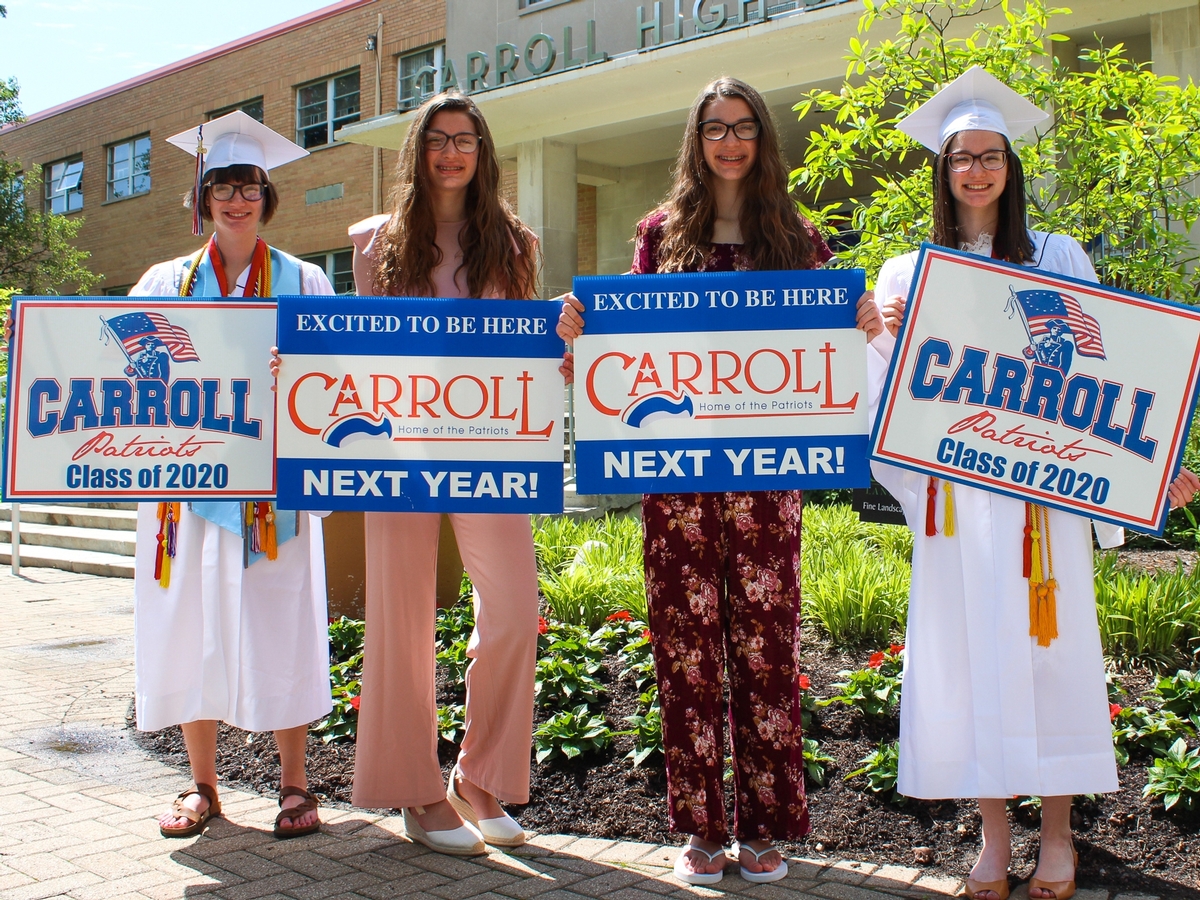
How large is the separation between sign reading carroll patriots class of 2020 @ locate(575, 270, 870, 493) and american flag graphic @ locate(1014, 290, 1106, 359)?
478mm

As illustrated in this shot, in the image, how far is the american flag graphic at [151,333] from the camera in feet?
11.8

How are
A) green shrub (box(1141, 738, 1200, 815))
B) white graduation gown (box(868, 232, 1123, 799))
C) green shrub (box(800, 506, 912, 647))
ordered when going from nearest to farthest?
white graduation gown (box(868, 232, 1123, 799)) < green shrub (box(1141, 738, 1200, 815)) < green shrub (box(800, 506, 912, 647))

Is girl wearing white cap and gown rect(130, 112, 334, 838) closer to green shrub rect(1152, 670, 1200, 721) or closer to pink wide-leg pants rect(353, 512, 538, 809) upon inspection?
pink wide-leg pants rect(353, 512, 538, 809)

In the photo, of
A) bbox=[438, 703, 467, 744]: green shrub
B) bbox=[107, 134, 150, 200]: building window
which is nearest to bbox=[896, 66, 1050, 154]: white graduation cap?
bbox=[438, 703, 467, 744]: green shrub

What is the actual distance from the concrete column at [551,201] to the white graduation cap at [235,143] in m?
11.0

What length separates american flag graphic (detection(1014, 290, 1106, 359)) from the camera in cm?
314

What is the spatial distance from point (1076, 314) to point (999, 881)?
1.60 metres

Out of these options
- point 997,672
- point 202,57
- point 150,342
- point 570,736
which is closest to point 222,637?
point 150,342

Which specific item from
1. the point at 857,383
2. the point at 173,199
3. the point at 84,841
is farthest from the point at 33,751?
A: the point at 173,199

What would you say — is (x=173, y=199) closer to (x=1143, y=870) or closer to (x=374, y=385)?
(x=374, y=385)

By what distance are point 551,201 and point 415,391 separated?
463 inches

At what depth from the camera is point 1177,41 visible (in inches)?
390

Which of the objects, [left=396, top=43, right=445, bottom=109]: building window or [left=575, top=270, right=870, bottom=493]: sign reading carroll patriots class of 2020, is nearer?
[left=575, top=270, right=870, bottom=493]: sign reading carroll patriots class of 2020

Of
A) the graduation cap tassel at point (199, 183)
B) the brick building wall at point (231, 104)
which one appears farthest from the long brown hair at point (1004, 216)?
the brick building wall at point (231, 104)
